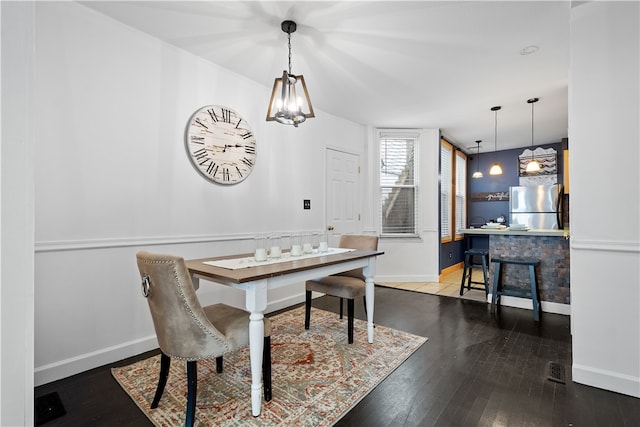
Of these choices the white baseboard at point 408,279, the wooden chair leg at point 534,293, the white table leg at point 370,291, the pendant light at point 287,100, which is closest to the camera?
the pendant light at point 287,100

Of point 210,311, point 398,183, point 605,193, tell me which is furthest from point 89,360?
point 398,183

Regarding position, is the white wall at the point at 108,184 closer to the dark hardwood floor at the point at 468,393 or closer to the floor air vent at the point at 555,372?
the dark hardwood floor at the point at 468,393

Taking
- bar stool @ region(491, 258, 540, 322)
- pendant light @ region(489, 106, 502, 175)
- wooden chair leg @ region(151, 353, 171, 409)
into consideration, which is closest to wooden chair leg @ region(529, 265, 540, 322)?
bar stool @ region(491, 258, 540, 322)

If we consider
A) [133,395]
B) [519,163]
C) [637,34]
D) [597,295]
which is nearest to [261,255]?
[133,395]

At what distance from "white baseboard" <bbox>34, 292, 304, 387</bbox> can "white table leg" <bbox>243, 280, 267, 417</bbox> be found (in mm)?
1318

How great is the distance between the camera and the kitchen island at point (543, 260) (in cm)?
346

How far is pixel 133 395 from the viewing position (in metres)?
1.88

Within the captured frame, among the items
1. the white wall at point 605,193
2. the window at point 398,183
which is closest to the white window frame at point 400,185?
the window at point 398,183

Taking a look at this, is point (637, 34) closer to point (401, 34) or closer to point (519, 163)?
point (401, 34)

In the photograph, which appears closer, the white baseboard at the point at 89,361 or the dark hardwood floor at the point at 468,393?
the dark hardwood floor at the point at 468,393

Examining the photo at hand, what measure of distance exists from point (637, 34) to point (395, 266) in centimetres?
385

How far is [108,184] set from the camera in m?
2.31

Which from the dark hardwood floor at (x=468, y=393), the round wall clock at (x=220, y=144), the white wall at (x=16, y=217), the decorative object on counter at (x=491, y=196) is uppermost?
the round wall clock at (x=220, y=144)

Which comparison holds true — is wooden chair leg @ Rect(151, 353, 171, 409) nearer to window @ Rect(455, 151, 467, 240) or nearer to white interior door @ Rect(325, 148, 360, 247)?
white interior door @ Rect(325, 148, 360, 247)
